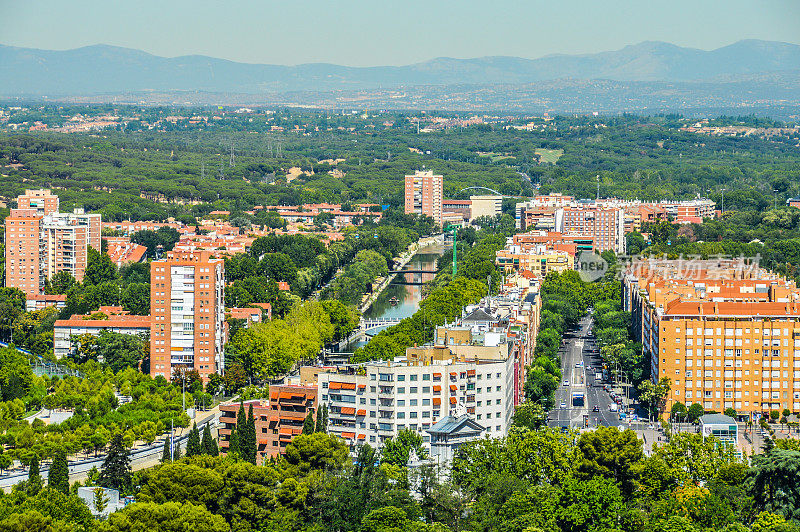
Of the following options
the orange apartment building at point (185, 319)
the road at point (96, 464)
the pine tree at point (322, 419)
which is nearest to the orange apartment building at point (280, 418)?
the pine tree at point (322, 419)

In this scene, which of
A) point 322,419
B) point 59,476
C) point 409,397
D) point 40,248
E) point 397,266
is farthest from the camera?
point 397,266

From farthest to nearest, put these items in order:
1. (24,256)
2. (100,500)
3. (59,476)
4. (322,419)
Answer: (24,256) → (322,419) → (59,476) → (100,500)

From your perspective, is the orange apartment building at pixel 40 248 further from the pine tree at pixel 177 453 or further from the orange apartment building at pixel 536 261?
the pine tree at pixel 177 453

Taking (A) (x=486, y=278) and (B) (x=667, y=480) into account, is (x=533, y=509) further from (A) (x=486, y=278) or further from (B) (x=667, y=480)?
(A) (x=486, y=278)

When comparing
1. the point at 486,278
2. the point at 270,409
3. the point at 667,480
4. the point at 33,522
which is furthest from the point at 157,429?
the point at 486,278

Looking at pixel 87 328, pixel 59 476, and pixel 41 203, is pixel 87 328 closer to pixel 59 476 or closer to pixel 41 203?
pixel 59 476

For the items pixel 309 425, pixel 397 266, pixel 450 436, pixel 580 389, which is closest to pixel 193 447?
pixel 309 425
